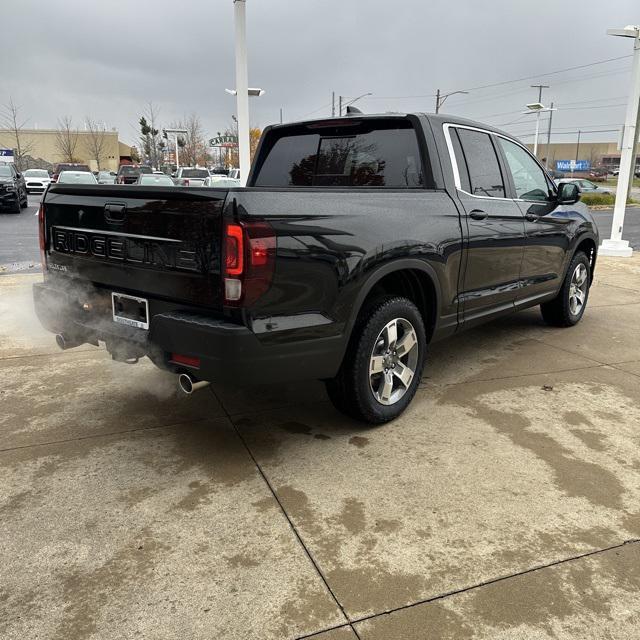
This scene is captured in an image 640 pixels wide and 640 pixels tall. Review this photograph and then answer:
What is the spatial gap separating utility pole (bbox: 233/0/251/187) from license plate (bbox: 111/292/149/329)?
616 centimetres

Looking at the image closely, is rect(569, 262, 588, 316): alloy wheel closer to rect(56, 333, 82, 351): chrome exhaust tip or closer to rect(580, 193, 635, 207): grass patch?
rect(56, 333, 82, 351): chrome exhaust tip

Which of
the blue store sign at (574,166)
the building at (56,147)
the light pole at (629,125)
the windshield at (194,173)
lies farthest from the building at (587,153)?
the light pole at (629,125)

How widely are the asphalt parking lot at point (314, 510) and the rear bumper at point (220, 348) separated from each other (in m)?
0.57

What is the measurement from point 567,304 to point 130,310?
14.7 ft

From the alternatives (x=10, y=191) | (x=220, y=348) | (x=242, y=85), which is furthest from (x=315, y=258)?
(x=10, y=191)

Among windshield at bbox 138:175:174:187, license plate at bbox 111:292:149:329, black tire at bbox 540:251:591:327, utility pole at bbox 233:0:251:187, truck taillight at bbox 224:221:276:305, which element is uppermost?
utility pole at bbox 233:0:251:187

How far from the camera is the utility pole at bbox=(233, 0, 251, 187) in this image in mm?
9133

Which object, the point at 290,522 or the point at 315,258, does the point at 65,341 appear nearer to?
the point at 315,258

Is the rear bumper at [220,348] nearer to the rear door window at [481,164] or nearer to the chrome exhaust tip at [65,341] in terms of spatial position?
the chrome exhaust tip at [65,341]

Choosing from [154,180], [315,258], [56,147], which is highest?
[56,147]

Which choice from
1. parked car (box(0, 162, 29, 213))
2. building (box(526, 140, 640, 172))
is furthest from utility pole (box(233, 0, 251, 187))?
building (box(526, 140, 640, 172))

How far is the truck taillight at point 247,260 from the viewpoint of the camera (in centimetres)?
271

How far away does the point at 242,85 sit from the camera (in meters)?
9.62

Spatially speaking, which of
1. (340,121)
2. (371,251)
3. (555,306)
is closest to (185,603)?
(371,251)
